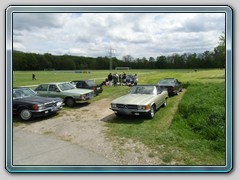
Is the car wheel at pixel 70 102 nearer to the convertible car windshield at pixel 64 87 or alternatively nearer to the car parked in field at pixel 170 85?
the convertible car windshield at pixel 64 87

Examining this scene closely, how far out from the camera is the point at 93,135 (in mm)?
5512

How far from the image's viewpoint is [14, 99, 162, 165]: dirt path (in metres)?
4.08

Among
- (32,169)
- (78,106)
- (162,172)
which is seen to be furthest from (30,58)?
(78,106)

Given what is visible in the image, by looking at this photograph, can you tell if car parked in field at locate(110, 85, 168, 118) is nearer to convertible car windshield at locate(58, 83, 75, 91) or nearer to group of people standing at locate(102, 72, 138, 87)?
convertible car windshield at locate(58, 83, 75, 91)

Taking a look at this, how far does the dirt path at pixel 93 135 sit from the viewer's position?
4.08m

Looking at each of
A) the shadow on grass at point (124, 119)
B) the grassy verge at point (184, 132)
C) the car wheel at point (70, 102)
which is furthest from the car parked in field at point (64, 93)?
the grassy verge at point (184, 132)

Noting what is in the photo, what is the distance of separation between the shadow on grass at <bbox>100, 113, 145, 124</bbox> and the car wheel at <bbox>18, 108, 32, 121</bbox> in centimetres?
267

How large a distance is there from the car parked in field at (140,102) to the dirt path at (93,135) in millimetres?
703

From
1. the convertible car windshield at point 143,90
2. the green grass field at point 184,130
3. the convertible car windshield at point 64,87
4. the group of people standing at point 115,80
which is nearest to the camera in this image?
the green grass field at point 184,130

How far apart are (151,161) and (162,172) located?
39 cm

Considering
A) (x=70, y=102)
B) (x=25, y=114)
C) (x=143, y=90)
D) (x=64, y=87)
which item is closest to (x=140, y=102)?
(x=143, y=90)

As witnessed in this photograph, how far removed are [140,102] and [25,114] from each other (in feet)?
13.8

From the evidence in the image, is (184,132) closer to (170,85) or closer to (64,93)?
(64,93)

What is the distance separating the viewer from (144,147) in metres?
4.55
